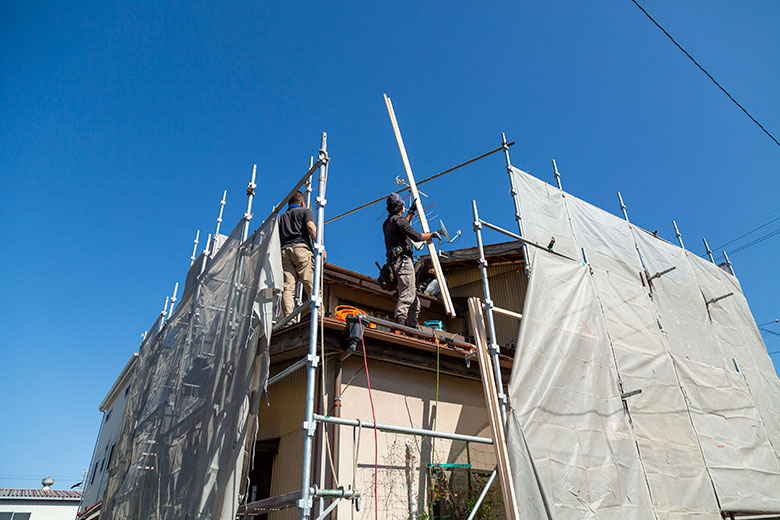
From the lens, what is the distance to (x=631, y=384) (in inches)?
249

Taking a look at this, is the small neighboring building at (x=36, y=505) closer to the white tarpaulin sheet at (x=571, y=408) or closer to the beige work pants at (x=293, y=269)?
the beige work pants at (x=293, y=269)

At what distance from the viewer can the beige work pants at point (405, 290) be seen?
6.36 m

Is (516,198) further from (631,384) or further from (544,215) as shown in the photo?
(631,384)

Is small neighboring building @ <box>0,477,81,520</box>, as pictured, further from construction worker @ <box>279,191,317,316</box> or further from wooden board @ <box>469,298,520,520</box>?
wooden board @ <box>469,298,520,520</box>

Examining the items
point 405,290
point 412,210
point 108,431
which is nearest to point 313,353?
point 405,290

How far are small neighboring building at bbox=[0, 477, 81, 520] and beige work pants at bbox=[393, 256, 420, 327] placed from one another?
81.5 feet

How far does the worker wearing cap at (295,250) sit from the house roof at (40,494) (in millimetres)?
24677

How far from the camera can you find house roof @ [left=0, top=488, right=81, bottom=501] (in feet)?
73.0

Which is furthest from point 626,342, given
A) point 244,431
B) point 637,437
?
point 244,431

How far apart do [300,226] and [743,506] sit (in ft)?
22.3

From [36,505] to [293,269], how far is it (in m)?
25.0

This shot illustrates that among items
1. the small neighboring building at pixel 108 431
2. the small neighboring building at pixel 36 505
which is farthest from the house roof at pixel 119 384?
the small neighboring building at pixel 36 505

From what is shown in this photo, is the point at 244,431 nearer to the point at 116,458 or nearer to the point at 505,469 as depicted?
the point at 505,469

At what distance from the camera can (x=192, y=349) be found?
220 inches
